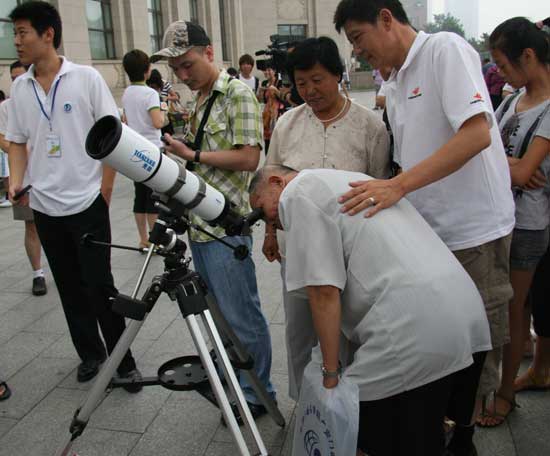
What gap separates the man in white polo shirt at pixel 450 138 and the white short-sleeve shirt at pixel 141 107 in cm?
373

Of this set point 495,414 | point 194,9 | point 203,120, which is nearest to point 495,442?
point 495,414

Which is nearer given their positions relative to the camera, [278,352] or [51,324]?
[278,352]

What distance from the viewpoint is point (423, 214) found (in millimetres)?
2006

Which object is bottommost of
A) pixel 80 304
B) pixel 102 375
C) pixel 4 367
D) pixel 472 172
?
pixel 4 367

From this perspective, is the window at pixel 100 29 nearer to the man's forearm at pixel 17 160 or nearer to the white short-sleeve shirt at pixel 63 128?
the man's forearm at pixel 17 160

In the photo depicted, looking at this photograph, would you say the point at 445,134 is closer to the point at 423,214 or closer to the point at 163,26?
the point at 423,214

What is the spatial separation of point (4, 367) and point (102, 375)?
167 cm

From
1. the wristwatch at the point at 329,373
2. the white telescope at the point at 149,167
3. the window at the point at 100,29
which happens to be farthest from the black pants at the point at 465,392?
the window at the point at 100,29

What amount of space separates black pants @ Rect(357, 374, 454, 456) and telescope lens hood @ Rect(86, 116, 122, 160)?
1.12m

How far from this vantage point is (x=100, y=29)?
16547 millimetres

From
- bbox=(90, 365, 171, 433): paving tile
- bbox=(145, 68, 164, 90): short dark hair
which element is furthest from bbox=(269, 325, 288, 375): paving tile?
bbox=(145, 68, 164, 90): short dark hair

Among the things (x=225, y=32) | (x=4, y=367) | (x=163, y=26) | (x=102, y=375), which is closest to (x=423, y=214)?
(x=102, y=375)

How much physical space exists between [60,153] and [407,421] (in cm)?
215

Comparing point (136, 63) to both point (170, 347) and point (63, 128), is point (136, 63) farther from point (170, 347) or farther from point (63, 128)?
point (170, 347)
